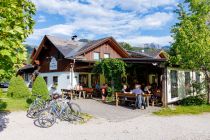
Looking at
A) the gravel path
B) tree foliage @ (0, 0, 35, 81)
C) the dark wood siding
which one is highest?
the dark wood siding

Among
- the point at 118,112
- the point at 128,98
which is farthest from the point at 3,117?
the point at 128,98

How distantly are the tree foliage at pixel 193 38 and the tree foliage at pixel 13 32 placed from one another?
12.6 meters

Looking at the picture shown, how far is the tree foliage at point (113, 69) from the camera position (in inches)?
875

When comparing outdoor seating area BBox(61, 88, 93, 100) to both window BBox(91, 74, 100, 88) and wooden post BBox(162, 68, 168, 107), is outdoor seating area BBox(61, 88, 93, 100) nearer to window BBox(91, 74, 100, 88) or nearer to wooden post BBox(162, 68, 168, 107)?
window BBox(91, 74, 100, 88)

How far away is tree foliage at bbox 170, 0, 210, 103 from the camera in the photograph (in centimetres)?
1902

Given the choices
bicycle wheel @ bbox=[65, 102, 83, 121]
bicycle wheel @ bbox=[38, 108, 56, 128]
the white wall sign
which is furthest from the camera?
the white wall sign

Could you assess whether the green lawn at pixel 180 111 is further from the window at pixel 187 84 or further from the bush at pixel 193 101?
the window at pixel 187 84

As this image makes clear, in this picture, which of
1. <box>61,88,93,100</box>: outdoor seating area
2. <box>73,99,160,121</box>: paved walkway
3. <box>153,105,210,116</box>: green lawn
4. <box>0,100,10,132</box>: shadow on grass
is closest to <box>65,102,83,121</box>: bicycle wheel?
<box>73,99,160,121</box>: paved walkway

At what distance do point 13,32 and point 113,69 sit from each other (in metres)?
15.1

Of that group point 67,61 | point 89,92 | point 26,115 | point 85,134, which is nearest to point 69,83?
point 67,61

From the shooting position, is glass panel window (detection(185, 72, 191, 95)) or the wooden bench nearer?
the wooden bench

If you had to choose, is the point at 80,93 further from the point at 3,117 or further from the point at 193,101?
the point at 3,117

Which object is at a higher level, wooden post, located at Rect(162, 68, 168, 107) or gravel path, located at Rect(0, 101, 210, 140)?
wooden post, located at Rect(162, 68, 168, 107)

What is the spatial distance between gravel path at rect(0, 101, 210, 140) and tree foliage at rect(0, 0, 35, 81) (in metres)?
3.15
